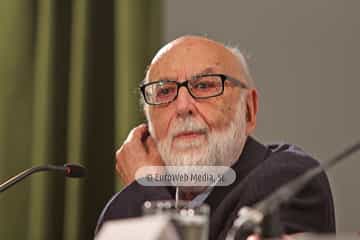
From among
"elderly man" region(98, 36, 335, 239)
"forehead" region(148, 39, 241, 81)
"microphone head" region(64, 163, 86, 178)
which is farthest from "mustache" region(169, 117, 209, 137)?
"microphone head" region(64, 163, 86, 178)

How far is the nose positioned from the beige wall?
465mm

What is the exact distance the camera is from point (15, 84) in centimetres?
227

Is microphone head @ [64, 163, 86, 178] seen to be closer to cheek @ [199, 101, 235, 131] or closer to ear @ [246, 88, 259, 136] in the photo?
cheek @ [199, 101, 235, 131]

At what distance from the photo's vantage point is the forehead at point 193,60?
1.72m

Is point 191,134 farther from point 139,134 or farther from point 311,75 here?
A: point 311,75

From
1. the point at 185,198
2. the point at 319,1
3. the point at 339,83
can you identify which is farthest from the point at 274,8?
the point at 185,198

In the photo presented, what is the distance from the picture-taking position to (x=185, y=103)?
1.71 metres

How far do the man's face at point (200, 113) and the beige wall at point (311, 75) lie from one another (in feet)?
1.21

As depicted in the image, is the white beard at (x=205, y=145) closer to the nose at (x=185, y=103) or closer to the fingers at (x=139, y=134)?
the nose at (x=185, y=103)

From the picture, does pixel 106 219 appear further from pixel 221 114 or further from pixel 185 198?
pixel 221 114

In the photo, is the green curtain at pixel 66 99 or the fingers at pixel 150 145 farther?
the green curtain at pixel 66 99

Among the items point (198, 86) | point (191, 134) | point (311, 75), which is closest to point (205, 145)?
point (191, 134)

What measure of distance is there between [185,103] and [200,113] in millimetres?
49

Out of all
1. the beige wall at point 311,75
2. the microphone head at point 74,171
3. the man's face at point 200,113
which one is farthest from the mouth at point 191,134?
the beige wall at point 311,75
